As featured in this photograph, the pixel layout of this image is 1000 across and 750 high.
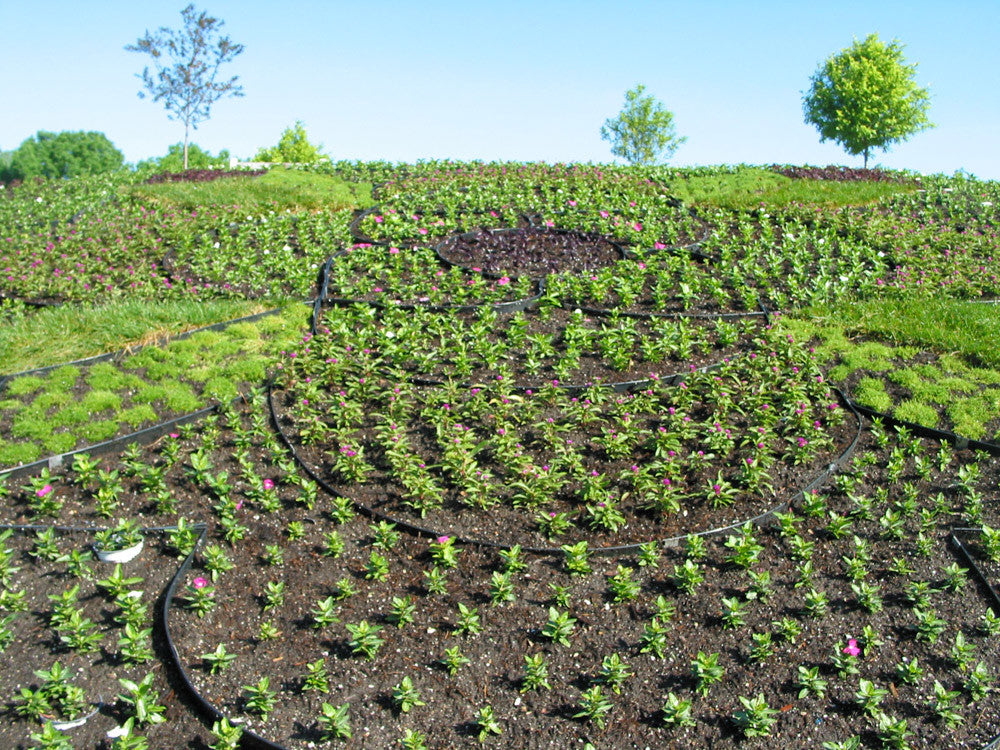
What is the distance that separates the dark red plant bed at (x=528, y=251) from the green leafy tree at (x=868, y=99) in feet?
72.9

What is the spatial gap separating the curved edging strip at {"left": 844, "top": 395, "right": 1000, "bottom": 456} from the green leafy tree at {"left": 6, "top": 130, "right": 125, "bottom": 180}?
3875 cm

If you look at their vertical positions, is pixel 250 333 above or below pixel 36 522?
above

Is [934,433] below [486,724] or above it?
above

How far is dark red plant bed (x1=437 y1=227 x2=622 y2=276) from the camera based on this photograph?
32.1 feet

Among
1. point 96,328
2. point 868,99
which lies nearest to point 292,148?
point 868,99

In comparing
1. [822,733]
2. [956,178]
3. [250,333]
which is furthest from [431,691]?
[956,178]

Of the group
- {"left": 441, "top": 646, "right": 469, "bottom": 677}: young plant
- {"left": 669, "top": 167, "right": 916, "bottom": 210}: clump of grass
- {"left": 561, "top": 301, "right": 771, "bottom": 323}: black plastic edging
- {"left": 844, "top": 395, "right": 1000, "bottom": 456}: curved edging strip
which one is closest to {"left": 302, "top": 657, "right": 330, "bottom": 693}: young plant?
{"left": 441, "top": 646, "right": 469, "bottom": 677}: young plant

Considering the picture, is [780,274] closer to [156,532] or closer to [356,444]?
[356,444]

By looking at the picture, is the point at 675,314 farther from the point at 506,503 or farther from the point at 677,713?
the point at 677,713

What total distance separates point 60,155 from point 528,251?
36.6 m

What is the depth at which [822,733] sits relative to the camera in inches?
162

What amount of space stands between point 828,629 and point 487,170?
12.5 meters

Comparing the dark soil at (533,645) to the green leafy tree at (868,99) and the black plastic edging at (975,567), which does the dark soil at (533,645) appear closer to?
the black plastic edging at (975,567)

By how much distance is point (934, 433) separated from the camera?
661 cm
